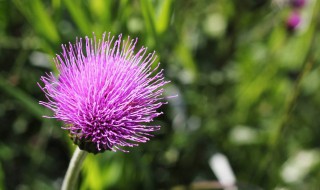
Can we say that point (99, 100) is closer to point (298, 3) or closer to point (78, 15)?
point (78, 15)

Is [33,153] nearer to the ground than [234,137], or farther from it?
nearer to the ground

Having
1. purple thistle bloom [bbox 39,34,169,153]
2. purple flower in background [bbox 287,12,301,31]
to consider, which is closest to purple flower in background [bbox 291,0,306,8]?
purple flower in background [bbox 287,12,301,31]

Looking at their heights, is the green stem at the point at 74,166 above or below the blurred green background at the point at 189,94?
below

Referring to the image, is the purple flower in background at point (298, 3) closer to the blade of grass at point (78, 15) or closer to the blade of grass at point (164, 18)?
the blade of grass at point (164, 18)

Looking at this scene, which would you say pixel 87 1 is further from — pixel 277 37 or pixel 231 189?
pixel 277 37

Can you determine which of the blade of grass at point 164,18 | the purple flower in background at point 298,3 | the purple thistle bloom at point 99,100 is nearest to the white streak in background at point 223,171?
the blade of grass at point 164,18

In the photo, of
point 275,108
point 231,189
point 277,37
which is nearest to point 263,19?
point 277,37
